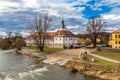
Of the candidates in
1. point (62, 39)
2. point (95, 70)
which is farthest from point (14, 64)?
point (62, 39)

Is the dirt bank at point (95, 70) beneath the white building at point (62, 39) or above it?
beneath

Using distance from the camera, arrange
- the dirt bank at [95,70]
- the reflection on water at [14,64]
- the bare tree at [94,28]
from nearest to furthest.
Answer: the dirt bank at [95,70]
the reflection on water at [14,64]
the bare tree at [94,28]

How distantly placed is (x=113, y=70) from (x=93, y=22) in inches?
1886

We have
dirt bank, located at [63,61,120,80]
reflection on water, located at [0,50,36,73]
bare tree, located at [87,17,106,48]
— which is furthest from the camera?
bare tree, located at [87,17,106,48]

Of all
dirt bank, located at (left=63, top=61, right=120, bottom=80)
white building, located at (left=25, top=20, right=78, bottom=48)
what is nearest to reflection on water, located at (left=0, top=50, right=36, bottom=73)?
dirt bank, located at (left=63, top=61, right=120, bottom=80)

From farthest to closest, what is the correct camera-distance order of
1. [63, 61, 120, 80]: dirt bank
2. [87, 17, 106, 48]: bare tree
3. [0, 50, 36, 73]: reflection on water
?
[87, 17, 106, 48]: bare tree → [0, 50, 36, 73]: reflection on water → [63, 61, 120, 80]: dirt bank

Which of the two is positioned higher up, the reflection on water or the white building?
the white building

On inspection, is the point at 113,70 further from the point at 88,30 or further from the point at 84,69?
the point at 88,30

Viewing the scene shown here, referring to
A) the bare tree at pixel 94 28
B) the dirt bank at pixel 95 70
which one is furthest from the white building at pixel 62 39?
the dirt bank at pixel 95 70

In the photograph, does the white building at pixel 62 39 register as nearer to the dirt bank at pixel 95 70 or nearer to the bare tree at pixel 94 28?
the bare tree at pixel 94 28

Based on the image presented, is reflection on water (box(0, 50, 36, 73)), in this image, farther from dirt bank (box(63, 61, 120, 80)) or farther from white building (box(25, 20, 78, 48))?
white building (box(25, 20, 78, 48))

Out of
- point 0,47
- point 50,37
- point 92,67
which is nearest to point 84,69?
point 92,67

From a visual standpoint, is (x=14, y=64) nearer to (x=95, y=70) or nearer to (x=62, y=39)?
(x=95, y=70)

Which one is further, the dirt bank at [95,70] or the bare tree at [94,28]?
the bare tree at [94,28]
